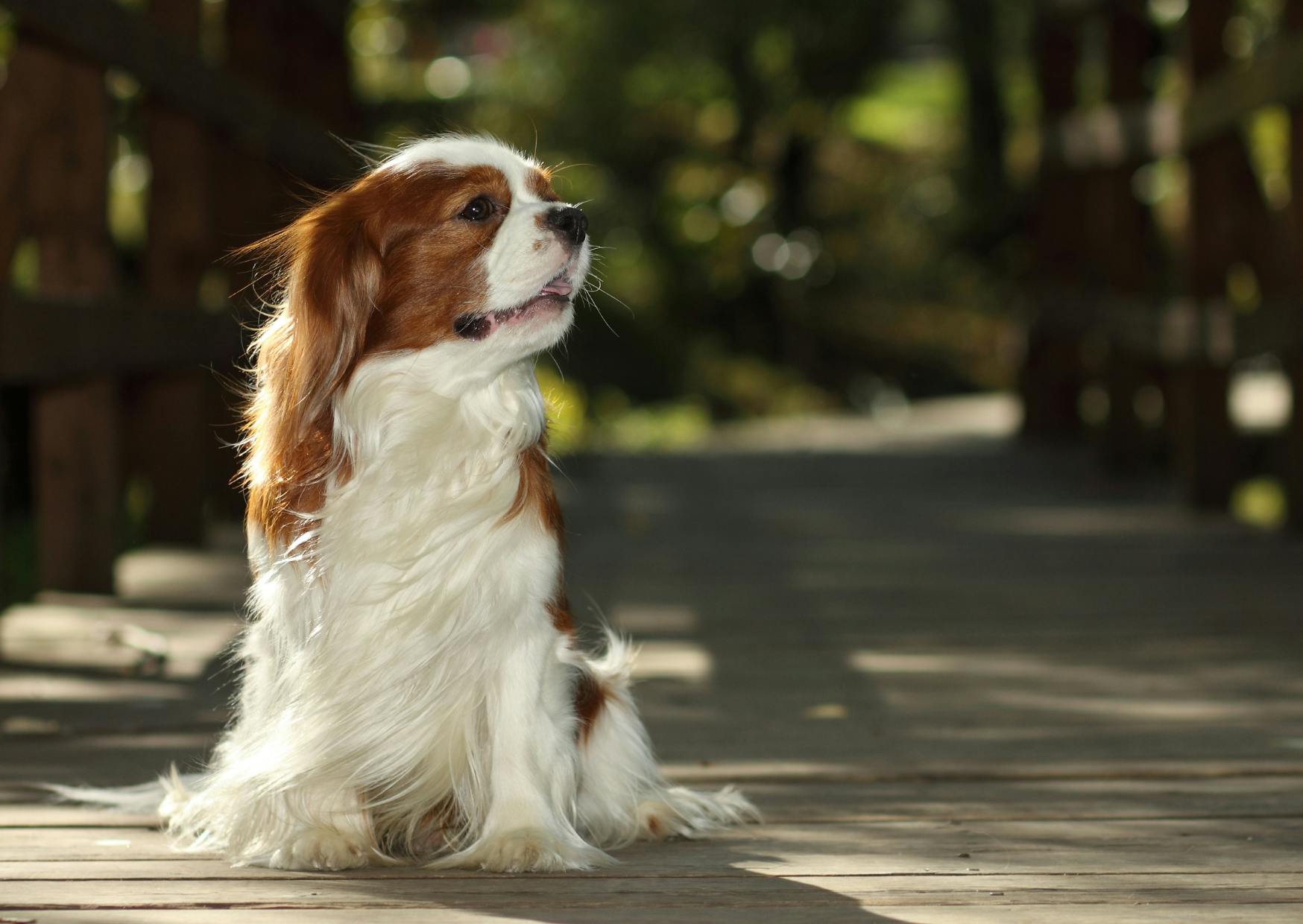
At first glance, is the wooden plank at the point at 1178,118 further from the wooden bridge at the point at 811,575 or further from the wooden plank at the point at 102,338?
the wooden plank at the point at 102,338

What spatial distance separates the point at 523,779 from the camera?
2623 millimetres

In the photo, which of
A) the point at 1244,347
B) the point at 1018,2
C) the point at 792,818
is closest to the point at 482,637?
the point at 792,818

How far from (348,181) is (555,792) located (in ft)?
3.85

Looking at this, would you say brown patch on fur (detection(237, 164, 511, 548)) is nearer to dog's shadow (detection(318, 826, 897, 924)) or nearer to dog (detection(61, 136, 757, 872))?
dog (detection(61, 136, 757, 872))

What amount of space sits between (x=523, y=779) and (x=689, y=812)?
38 centimetres

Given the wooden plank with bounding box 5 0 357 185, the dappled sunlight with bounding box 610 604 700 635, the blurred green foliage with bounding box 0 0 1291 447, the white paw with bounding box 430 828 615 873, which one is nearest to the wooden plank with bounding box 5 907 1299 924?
the white paw with bounding box 430 828 615 873

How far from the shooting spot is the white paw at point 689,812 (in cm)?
283

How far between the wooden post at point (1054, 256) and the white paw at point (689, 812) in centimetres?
721

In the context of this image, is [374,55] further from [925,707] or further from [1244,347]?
[925,707]

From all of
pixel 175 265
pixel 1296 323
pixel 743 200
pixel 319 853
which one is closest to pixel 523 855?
pixel 319 853

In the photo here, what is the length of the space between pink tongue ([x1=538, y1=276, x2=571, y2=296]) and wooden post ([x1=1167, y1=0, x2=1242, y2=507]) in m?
4.72

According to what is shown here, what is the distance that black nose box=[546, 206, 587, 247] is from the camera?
2.64m

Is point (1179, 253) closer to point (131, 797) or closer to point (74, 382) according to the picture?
point (74, 382)

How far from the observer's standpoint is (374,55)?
1630 cm
